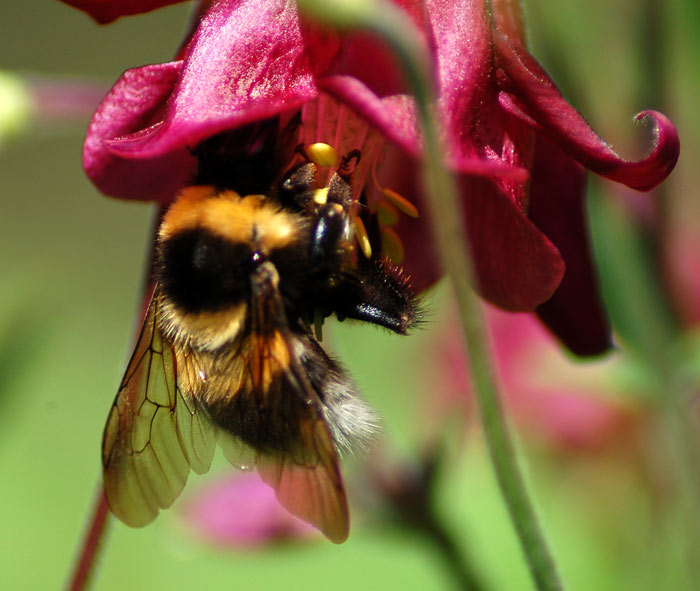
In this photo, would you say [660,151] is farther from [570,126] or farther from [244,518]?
[244,518]

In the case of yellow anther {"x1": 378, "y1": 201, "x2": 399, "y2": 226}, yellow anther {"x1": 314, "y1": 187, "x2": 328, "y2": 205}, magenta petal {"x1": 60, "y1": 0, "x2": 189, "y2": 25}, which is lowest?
yellow anther {"x1": 378, "y1": 201, "x2": 399, "y2": 226}

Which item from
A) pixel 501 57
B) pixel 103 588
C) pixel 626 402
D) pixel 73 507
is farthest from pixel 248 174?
pixel 73 507

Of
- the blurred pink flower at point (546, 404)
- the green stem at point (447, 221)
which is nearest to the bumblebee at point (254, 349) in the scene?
the green stem at point (447, 221)

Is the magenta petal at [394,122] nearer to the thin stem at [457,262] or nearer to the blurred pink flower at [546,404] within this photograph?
the thin stem at [457,262]

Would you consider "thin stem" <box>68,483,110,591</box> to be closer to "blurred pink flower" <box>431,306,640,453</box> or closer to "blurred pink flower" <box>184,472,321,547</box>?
"blurred pink flower" <box>184,472,321,547</box>

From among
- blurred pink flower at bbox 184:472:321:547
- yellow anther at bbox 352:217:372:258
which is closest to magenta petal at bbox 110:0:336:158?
yellow anther at bbox 352:217:372:258
